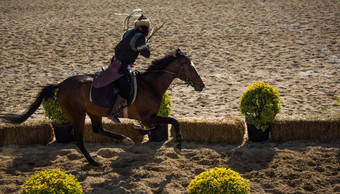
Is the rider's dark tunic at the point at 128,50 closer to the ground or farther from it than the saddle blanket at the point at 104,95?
farther from it

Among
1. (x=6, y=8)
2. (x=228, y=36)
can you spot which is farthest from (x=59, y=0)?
(x=228, y=36)

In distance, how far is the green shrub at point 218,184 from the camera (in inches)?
217

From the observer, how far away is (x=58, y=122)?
9484 mm

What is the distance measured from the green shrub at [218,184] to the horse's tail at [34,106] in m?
4.08

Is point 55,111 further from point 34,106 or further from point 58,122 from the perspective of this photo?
point 34,106

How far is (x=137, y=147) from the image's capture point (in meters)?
9.12

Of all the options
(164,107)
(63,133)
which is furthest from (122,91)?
(63,133)

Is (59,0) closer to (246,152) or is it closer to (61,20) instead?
(61,20)

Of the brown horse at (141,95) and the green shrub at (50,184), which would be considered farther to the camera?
the brown horse at (141,95)

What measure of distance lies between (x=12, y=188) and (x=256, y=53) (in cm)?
1138

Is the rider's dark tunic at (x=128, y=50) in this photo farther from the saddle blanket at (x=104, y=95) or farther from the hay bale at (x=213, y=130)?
the hay bale at (x=213, y=130)

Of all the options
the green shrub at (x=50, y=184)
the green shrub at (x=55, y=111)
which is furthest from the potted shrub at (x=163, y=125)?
the green shrub at (x=50, y=184)

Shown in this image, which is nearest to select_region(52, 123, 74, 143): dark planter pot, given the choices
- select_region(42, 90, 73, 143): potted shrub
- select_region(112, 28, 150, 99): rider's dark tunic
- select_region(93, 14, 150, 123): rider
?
select_region(42, 90, 73, 143): potted shrub

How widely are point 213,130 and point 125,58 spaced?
2.59 meters
